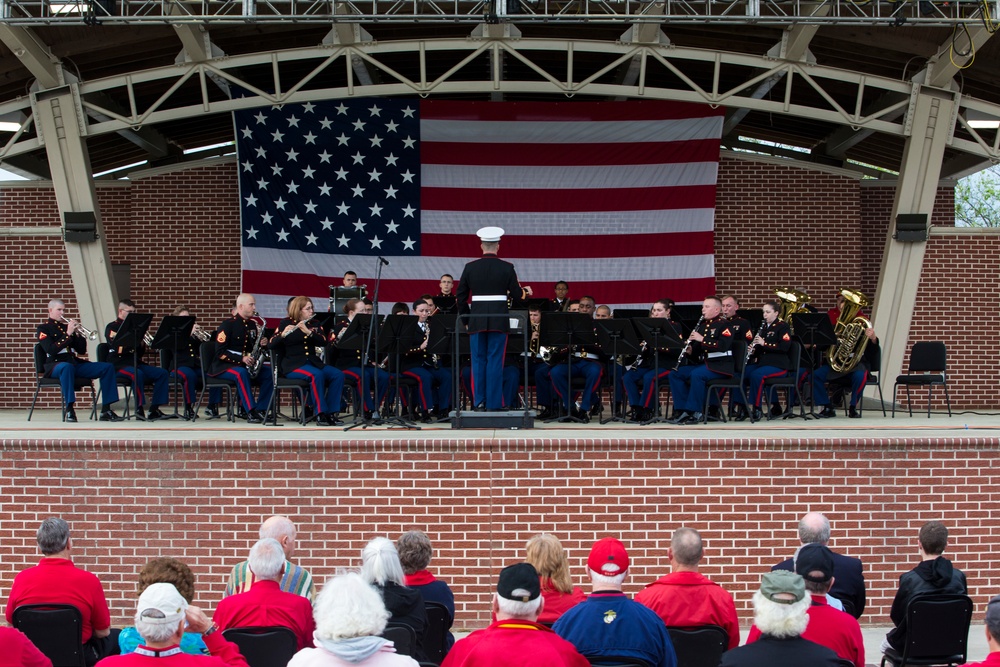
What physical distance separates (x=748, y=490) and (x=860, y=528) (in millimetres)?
1040

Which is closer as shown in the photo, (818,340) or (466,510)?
(466,510)

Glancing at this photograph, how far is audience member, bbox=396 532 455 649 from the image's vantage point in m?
5.91

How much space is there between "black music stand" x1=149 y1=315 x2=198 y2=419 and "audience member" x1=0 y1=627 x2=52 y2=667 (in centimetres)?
864

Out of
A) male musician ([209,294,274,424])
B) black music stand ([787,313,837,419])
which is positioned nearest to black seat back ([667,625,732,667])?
black music stand ([787,313,837,419])

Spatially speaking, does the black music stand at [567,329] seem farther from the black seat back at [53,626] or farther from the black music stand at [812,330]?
the black seat back at [53,626]

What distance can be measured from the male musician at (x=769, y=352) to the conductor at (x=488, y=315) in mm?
3431

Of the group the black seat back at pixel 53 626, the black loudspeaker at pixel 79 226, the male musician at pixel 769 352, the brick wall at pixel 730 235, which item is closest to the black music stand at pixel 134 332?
the black loudspeaker at pixel 79 226

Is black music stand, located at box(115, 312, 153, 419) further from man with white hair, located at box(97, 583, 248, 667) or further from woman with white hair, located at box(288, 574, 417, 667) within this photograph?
woman with white hair, located at box(288, 574, 417, 667)

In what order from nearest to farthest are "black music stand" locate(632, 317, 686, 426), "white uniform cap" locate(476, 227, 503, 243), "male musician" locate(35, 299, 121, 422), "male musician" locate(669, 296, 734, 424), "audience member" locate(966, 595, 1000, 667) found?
1. "audience member" locate(966, 595, 1000, 667)
2. "white uniform cap" locate(476, 227, 503, 243)
3. "black music stand" locate(632, 317, 686, 426)
4. "male musician" locate(669, 296, 734, 424)
5. "male musician" locate(35, 299, 121, 422)

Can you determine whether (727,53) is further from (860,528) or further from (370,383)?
(860,528)

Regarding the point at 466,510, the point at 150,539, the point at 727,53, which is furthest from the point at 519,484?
the point at 727,53

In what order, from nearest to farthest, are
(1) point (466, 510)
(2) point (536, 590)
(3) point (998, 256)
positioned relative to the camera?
(2) point (536, 590)
(1) point (466, 510)
(3) point (998, 256)

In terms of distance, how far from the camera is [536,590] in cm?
443

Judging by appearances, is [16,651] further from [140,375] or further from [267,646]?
[140,375]
